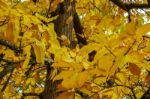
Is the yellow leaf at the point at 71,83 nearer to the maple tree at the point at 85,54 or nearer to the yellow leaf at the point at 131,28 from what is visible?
the maple tree at the point at 85,54

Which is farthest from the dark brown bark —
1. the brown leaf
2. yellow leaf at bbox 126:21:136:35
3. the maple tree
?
yellow leaf at bbox 126:21:136:35

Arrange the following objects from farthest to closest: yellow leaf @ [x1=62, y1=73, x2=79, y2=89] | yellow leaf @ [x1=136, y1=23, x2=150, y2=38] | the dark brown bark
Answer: the dark brown bark → yellow leaf @ [x1=62, y1=73, x2=79, y2=89] → yellow leaf @ [x1=136, y1=23, x2=150, y2=38]

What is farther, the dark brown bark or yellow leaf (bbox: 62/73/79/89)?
the dark brown bark

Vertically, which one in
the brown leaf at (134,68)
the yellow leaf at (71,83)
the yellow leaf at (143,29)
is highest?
the yellow leaf at (143,29)

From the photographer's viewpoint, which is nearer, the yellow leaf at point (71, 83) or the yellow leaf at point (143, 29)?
the yellow leaf at point (143, 29)

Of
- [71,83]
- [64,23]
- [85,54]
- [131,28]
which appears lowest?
[71,83]

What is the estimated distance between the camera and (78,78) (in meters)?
1.47

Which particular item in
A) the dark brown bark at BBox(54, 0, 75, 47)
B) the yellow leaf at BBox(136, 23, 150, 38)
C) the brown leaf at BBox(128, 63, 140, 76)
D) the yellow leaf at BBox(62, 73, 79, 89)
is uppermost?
the dark brown bark at BBox(54, 0, 75, 47)

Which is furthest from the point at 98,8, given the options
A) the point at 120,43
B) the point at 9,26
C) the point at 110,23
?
the point at 120,43

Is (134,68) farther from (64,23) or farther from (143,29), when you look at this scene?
(64,23)

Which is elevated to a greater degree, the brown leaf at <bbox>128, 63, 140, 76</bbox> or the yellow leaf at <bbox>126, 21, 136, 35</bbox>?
the yellow leaf at <bbox>126, 21, 136, 35</bbox>

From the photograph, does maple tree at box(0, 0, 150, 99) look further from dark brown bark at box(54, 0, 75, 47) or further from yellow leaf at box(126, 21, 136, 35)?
dark brown bark at box(54, 0, 75, 47)

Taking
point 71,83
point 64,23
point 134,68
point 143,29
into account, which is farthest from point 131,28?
point 64,23

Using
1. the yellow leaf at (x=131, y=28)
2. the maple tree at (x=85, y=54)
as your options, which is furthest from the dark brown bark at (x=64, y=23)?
the yellow leaf at (x=131, y=28)
